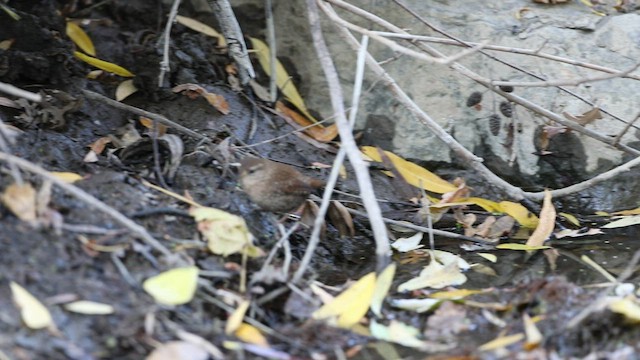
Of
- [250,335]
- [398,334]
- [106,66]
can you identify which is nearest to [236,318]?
[250,335]

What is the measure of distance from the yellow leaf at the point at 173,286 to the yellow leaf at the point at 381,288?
0.61 metres

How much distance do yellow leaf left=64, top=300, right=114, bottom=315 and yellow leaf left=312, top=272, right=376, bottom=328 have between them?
65 centimetres

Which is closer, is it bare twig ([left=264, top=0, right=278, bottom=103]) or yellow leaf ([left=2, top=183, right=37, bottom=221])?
yellow leaf ([left=2, top=183, right=37, bottom=221])

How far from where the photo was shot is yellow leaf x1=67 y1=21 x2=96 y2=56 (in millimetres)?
4070

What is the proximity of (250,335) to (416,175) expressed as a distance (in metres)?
1.69

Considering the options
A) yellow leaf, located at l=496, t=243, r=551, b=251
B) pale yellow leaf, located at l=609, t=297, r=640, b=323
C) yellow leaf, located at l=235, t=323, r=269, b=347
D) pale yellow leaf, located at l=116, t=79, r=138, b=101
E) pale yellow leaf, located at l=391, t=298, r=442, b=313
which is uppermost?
pale yellow leaf, located at l=609, t=297, r=640, b=323

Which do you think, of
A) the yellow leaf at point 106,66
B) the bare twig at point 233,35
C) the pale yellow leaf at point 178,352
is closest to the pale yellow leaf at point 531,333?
the pale yellow leaf at point 178,352

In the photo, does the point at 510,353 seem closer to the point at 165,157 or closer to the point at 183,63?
the point at 165,157

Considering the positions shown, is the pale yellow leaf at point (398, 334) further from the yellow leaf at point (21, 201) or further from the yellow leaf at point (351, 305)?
the yellow leaf at point (21, 201)

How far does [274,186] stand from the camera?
3084 mm

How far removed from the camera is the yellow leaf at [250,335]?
2.40m

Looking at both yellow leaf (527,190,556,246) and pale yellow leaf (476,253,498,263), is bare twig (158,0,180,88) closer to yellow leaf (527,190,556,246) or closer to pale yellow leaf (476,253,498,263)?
pale yellow leaf (476,253,498,263)

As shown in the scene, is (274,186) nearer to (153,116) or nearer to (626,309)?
(153,116)

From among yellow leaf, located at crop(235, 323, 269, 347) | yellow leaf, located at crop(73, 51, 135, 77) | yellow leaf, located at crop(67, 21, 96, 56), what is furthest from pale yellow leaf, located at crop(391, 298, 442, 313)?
yellow leaf, located at crop(67, 21, 96, 56)
